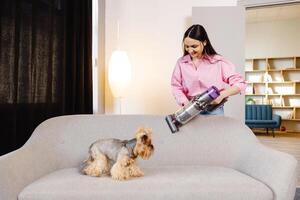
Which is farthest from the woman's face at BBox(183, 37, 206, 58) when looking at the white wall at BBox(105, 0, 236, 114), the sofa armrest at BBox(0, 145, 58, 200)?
the white wall at BBox(105, 0, 236, 114)

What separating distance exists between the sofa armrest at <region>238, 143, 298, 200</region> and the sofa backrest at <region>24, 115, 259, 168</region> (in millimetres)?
164

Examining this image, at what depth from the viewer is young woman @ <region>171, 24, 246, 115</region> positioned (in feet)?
6.08

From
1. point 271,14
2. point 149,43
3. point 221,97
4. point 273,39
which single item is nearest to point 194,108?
point 221,97

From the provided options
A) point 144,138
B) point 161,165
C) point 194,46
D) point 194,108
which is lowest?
point 161,165

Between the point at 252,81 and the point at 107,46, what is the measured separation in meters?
5.16

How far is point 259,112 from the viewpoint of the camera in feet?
23.0

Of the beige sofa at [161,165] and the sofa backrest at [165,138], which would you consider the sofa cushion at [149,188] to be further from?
the sofa backrest at [165,138]

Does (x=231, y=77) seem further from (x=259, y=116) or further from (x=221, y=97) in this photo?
(x=259, y=116)

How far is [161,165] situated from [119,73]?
1.53 meters

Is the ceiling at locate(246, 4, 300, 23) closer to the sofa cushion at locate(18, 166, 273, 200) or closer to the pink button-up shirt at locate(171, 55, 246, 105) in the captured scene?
the pink button-up shirt at locate(171, 55, 246, 105)

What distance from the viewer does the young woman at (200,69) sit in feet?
6.08

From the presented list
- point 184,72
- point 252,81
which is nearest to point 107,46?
point 184,72

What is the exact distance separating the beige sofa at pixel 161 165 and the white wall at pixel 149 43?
1.63m

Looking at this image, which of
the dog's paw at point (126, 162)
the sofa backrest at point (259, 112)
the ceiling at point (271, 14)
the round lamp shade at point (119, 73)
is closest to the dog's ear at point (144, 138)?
the dog's paw at point (126, 162)
